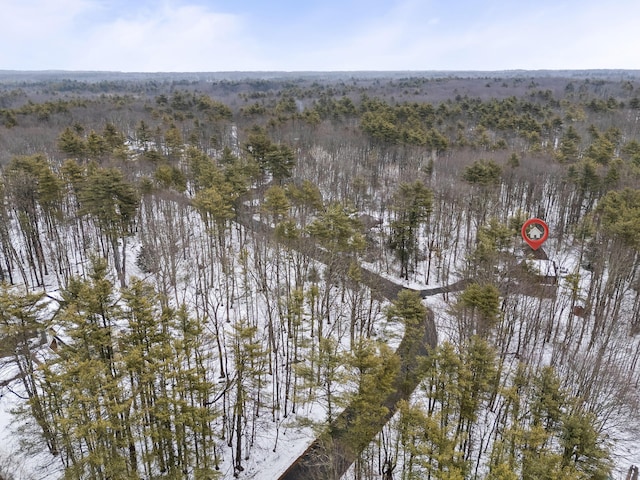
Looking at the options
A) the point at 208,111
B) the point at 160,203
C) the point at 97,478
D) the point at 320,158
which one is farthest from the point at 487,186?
the point at 208,111

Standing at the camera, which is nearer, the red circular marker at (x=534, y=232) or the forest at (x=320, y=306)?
the forest at (x=320, y=306)

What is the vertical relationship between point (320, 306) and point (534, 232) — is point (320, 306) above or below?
below

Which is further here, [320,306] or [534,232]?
[534,232]

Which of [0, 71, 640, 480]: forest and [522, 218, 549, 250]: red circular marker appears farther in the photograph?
[522, 218, 549, 250]: red circular marker

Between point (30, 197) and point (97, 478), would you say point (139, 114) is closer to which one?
point (30, 197)
